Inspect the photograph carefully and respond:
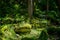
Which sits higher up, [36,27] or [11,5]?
[11,5]

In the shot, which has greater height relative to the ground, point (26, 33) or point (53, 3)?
point (53, 3)

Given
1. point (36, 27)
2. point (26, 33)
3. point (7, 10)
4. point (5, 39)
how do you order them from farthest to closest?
point (7, 10) → point (36, 27) → point (26, 33) → point (5, 39)

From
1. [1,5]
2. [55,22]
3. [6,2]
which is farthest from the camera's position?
[6,2]

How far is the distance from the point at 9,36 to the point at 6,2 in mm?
12505

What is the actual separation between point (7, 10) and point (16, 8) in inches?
55.0

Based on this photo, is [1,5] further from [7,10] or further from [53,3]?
[53,3]

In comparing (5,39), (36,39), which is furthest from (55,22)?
(5,39)

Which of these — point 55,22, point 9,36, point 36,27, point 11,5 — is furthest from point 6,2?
point 9,36

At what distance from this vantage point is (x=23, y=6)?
20.2 meters

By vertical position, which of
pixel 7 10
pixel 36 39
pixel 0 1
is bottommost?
pixel 36 39

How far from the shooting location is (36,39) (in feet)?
28.4

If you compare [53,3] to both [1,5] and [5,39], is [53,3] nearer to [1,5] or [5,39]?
[1,5]

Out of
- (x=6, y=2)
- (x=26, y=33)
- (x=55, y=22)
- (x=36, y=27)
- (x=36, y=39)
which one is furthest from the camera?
(x=6, y=2)

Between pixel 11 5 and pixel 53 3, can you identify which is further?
pixel 53 3
